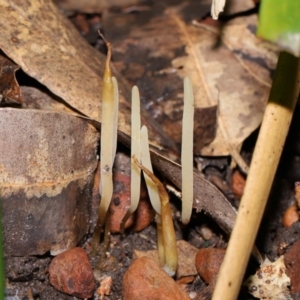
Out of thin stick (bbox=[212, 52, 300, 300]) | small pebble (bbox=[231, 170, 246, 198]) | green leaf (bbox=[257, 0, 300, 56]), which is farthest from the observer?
small pebble (bbox=[231, 170, 246, 198])

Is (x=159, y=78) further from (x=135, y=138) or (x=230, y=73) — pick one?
(x=135, y=138)

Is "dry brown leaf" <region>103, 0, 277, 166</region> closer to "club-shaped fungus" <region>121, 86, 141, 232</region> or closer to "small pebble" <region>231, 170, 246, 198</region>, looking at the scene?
"small pebble" <region>231, 170, 246, 198</region>

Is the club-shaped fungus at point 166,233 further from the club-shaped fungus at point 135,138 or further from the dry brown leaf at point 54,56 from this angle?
the dry brown leaf at point 54,56

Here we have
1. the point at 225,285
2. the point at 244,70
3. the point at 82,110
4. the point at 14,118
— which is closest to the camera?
the point at 225,285

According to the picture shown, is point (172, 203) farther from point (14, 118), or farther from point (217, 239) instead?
point (14, 118)

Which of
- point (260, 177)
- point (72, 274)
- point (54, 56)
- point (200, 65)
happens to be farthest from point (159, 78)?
point (260, 177)

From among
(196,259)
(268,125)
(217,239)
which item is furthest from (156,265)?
(268,125)

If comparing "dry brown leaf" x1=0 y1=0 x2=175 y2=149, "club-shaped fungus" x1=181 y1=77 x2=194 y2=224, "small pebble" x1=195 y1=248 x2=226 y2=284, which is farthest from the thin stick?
"dry brown leaf" x1=0 y1=0 x2=175 y2=149
